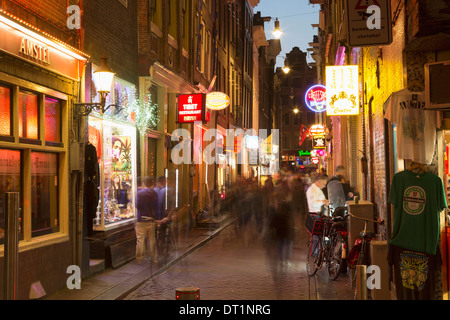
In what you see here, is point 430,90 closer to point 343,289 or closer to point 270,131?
point 343,289

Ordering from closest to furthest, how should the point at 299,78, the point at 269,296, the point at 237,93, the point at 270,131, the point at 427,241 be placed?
the point at 427,241 < the point at 269,296 < the point at 237,93 < the point at 270,131 < the point at 299,78

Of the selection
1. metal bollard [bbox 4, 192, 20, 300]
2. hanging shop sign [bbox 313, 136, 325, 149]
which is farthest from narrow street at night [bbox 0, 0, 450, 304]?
hanging shop sign [bbox 313, 136, 325, 149]

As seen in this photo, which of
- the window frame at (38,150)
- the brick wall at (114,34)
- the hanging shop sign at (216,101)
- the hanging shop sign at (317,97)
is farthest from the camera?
the hanging shop sign at (317,97)

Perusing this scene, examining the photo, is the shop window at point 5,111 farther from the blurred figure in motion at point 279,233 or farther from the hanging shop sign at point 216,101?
the hanging shop sign at point 216,101

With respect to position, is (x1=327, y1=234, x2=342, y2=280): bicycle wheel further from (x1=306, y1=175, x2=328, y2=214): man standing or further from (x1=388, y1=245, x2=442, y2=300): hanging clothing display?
(x1=388, y1=245, x2=442, y2=300): hanging clothing display

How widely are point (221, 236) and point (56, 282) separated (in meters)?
8.89

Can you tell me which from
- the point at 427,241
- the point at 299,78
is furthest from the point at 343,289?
the point at 299,78

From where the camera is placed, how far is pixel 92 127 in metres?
11.6

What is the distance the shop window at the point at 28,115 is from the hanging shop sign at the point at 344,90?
9.01 m

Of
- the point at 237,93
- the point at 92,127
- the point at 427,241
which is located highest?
the point at 237,93

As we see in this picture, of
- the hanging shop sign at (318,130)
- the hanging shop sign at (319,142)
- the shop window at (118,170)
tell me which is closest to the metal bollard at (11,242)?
the shop window at (118,170)

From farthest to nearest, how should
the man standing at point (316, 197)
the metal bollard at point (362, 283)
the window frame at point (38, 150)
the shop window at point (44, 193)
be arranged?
the man standing at point (316, 197)
the shop window at point (44, 193)
the window frame at point (38, 150)
the metal bollard at point (362, 283)

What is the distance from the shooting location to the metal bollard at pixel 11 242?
A: 4.14 meters

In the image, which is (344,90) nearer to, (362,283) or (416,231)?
(416,231)
